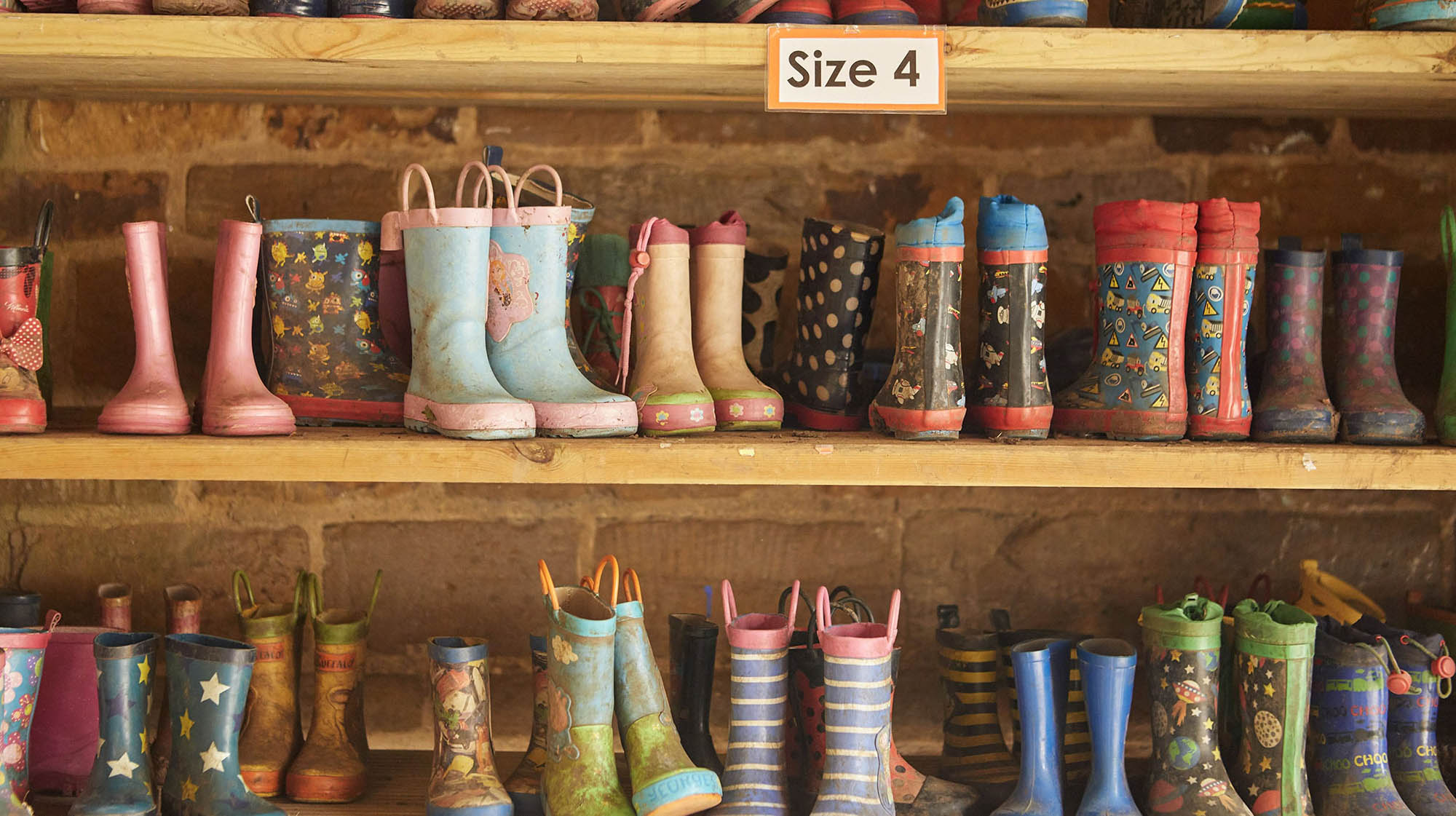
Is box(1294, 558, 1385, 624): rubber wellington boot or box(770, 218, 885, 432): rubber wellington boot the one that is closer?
box(770, 218, 885, 432): rubber wellington boot

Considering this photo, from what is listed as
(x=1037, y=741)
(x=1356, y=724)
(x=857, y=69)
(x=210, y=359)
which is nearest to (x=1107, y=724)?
(x=1037, y=741)

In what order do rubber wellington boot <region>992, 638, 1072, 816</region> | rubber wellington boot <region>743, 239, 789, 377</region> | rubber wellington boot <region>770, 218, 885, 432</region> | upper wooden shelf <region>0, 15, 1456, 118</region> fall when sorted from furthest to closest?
rubber wellington boot <region>743, 239, 789, 377</region>, rubber wellington boot <region>770, 218, 885, 432</region>, rubber wellington boot <region>992, 638, 1072, 816</region>, upper wooden shelf <region>0, 15, 1456, 118</region>

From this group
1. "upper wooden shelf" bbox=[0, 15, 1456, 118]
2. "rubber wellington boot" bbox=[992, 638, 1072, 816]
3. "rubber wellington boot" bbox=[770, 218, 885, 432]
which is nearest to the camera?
"upper wooden shelf" bbox=[0, 15, 1456, 118]

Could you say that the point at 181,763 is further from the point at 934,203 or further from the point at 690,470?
the point at 934,203

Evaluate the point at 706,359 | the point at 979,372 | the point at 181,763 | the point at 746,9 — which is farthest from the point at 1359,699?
the point at 181,763

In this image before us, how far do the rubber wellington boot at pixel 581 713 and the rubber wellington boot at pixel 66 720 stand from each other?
1.82 ft

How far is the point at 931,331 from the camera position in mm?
1283

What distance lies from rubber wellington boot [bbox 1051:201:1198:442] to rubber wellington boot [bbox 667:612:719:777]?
0.50 m

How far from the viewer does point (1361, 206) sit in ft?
5.44

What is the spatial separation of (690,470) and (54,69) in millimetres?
892

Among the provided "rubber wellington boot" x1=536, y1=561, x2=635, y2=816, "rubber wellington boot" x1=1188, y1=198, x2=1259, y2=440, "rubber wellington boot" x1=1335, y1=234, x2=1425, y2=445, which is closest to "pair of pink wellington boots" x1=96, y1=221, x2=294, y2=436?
"rubber wellington boot" x1=536, y1=561, x2=635, y2=816

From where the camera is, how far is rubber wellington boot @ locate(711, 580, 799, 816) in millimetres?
1258

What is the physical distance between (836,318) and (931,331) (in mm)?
165

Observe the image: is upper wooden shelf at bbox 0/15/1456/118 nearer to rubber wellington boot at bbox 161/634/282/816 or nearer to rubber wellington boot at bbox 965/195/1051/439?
rubber wellington boot at bbox 965/195/1051/439
